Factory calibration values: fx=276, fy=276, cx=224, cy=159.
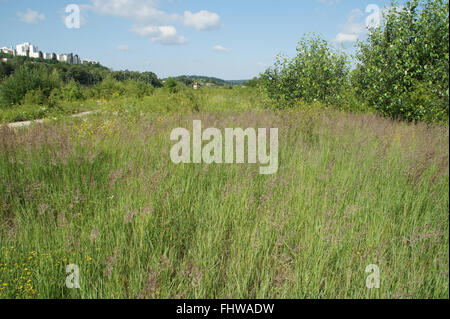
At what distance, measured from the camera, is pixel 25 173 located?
131 inches

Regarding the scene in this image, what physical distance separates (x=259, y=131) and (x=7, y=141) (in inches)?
158

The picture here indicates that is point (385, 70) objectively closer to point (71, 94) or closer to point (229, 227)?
point (229, 227)
